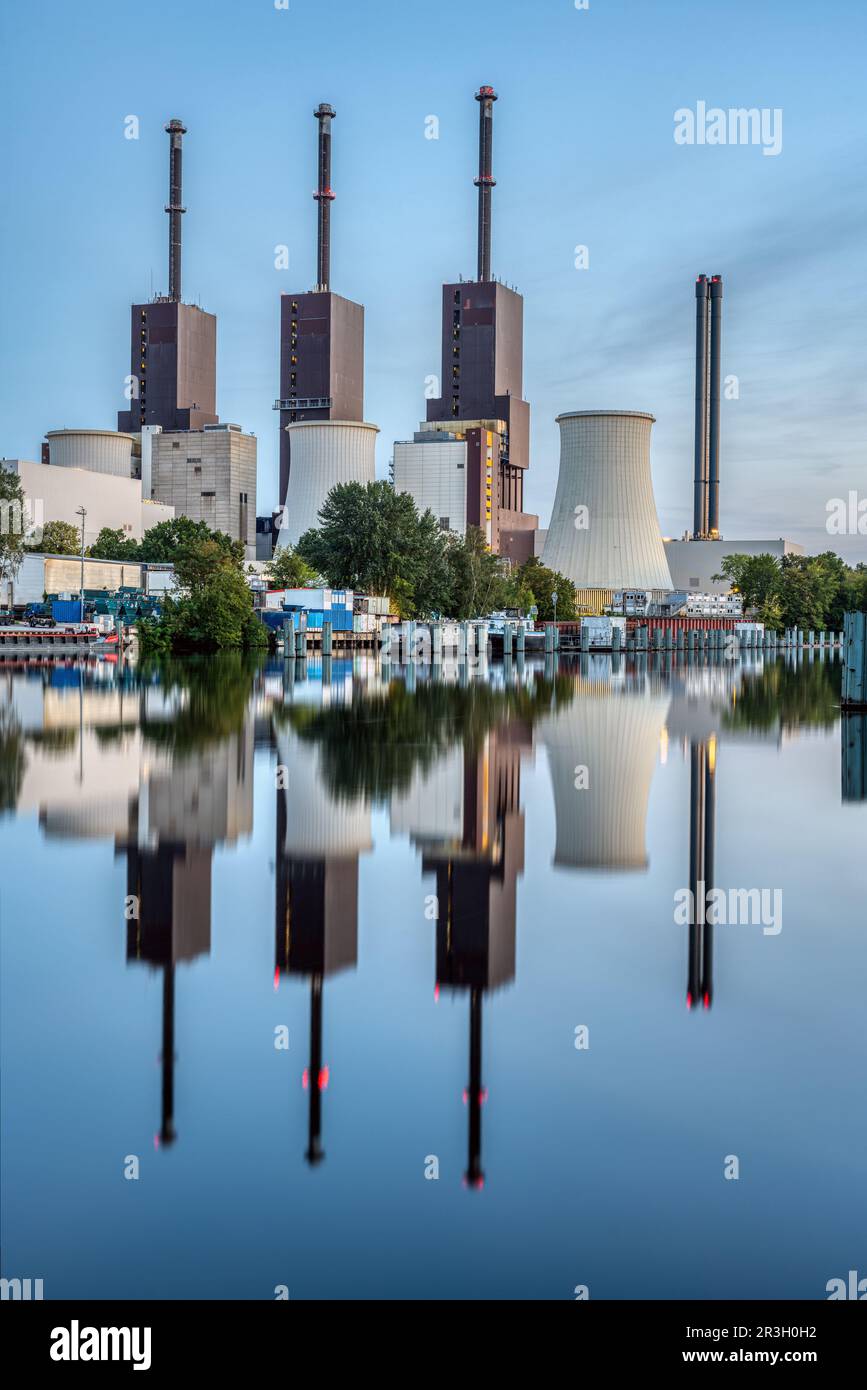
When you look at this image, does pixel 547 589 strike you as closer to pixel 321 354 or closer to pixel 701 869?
pixel 321 354

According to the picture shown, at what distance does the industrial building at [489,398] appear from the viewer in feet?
355

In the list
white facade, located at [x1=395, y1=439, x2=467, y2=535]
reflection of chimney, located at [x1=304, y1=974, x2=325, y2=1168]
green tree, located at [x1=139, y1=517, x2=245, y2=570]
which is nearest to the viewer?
reflection of chimney, located at [x1=304, y1=974, x2=325, y2=1168]

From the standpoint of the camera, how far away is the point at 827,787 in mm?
12000

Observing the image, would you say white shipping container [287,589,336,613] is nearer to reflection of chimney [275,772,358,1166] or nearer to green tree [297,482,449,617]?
green tree [297,482,449,617]

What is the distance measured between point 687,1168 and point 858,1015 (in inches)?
66.0

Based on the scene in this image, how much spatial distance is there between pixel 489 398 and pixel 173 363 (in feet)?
93.0

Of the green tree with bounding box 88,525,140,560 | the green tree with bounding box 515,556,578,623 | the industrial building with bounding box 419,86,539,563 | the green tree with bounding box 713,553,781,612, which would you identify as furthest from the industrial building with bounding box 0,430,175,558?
the green tree with bounding box 713,553,781,612

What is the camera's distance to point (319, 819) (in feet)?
29.9

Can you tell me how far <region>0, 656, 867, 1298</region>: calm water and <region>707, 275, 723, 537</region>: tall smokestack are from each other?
120380 mm

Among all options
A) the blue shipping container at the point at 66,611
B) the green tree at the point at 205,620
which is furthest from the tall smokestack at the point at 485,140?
the green tree at the point at 205,620

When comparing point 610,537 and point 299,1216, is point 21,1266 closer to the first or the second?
point 299,1216

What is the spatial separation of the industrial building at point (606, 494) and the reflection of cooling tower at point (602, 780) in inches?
2105

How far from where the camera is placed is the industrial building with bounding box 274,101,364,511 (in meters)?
111
